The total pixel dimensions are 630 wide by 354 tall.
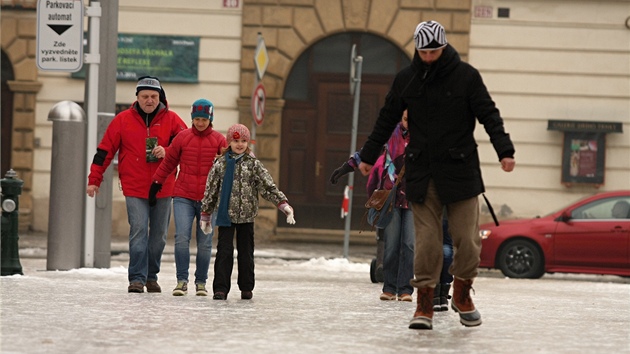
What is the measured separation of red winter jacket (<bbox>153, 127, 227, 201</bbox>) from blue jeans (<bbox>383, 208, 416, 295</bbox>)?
5.34ft

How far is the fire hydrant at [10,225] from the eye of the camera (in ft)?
48.2

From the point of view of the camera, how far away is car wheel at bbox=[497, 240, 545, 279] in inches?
755

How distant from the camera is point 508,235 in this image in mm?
19375

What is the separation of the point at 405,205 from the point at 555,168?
45.3ft

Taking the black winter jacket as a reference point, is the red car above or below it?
below

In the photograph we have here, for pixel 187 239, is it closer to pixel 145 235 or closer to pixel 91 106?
pixel 145 235

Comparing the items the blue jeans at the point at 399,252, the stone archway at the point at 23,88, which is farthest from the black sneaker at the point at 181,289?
the stone archway at the point at 23,88

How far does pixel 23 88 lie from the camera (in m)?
25.1

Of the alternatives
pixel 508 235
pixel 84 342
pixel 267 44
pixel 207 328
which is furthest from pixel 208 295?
pixel 267 44

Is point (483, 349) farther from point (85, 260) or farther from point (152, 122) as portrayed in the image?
point (85, 260)

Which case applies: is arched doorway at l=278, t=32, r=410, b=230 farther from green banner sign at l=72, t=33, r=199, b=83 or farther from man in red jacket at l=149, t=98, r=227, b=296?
man in red jacket at l=149, t=98, r=227, b=296

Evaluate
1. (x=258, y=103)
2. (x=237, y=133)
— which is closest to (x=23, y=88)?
(x=258, y=103)

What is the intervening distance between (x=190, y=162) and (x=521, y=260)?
8636 millimetres

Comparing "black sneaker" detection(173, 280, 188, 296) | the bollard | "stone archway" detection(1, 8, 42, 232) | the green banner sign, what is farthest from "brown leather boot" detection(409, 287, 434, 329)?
"stone archway" detection(1, 8, 42, 232)
